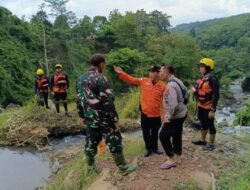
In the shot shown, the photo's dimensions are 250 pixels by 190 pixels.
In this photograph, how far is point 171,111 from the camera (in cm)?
587

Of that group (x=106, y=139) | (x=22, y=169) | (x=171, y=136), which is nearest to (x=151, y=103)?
(x=171, y=136)

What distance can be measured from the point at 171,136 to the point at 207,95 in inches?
52.7

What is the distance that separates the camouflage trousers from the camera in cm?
591

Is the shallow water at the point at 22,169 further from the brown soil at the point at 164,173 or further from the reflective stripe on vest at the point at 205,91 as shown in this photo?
the reflective stripe on vest at the point at 205,91

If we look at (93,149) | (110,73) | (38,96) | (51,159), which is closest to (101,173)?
(93,149)

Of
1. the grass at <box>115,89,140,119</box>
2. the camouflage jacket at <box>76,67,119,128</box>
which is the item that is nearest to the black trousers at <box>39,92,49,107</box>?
the grass at <box>115,89,140,119</box>

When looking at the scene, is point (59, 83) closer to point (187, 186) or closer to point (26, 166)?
point (26, 166)

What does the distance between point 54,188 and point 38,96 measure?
690cm

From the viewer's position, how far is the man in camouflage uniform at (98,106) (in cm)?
570

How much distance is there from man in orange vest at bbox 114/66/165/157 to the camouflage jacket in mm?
949

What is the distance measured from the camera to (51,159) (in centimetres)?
989

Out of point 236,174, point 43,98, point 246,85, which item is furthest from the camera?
point 246,85

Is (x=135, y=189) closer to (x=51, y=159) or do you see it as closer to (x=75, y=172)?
(x=75, y=172)

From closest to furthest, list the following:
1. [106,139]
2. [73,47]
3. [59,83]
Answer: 1. [106,139]
2. [59,83]
3. [73,47]
